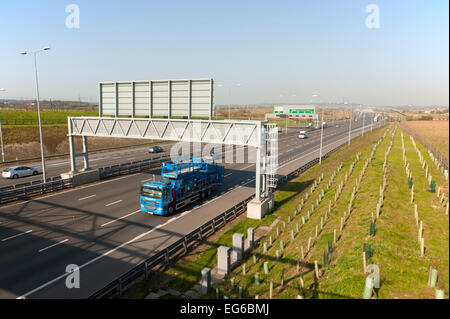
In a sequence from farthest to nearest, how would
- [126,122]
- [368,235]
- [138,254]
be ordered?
1. [126,122]
2. [138,254]
3. [368,235]

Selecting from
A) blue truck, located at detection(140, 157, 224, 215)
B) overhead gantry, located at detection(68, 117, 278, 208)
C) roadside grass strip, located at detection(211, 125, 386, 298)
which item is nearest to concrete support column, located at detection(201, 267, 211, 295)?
roadside grass strip, located at detection(211, 125, 386, 298)

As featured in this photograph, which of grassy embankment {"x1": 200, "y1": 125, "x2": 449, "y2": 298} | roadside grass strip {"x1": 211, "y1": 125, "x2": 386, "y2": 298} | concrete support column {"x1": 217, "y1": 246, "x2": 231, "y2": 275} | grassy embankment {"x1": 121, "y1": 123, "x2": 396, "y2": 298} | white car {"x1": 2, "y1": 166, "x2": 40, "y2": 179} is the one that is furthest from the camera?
white car {"x1": 2, "y1": 166, "x2": 40, "y2": 179}

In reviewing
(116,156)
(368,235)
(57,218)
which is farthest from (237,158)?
(368,235)

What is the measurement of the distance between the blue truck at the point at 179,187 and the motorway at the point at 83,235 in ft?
2.73

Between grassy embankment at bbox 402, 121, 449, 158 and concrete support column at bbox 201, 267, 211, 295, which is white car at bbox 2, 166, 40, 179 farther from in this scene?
grassy embankment at bbox 402, 121, 449, 158

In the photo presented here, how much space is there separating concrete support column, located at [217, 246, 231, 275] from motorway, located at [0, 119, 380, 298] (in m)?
4.43

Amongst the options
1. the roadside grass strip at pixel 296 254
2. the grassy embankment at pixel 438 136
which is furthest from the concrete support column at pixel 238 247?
the grassy embankment at pixel 438 136

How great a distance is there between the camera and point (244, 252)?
1630cm

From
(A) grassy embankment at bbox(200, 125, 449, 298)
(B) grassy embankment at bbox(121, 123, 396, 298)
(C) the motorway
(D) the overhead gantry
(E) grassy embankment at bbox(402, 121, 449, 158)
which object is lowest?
(B) grassy embankment at bbox(121, 123, 396, 298)

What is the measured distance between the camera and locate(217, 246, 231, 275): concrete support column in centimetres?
1402

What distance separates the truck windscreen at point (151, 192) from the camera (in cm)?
2125

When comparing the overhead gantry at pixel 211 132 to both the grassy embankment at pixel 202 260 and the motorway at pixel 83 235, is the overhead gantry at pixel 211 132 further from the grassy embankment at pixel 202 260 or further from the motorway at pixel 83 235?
the motorway at pixel 83 235
